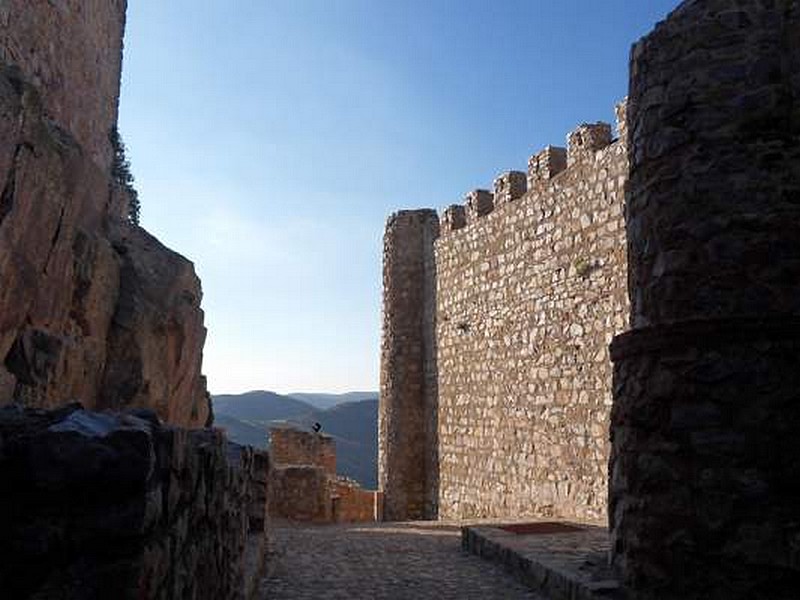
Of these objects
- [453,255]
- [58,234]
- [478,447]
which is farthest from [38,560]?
[453,255]

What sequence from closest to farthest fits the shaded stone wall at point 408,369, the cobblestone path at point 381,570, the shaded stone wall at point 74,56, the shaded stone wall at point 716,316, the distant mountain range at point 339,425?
the shaded stone wall at point 716,316 → the cobblestone path at point 381,570 → the shaded stone wall at point 74,56 → the shaded stone wall at point 408,369 → the distant mountain range at point 339,425

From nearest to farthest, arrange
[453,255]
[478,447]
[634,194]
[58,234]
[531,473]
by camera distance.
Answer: [634,194] → [58,234] → [531,473] → [478,447] → [453,255]

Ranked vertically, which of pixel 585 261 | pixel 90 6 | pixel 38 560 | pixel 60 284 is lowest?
pixel 38 560

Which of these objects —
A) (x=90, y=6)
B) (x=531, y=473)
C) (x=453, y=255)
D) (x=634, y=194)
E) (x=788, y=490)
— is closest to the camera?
(x=788, y=490)

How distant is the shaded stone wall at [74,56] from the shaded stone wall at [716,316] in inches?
210

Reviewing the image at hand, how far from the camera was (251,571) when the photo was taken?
532 cm

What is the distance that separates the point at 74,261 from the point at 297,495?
8242 mm

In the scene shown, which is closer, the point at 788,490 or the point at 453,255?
the point at 788,490

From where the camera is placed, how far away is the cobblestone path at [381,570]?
5738 mm

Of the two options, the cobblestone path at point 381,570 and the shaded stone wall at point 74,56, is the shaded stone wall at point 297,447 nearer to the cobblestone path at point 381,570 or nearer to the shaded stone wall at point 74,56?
the shaded stone wall at point 74,56

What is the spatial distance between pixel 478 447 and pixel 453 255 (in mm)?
3529

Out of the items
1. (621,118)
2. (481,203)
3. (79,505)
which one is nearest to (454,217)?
(481,203)

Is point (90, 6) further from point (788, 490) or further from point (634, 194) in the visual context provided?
point (788, 490)

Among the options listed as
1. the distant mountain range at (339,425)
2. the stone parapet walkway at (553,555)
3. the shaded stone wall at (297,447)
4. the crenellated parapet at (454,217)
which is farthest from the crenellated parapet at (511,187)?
the distant mountain range at (339,425)
